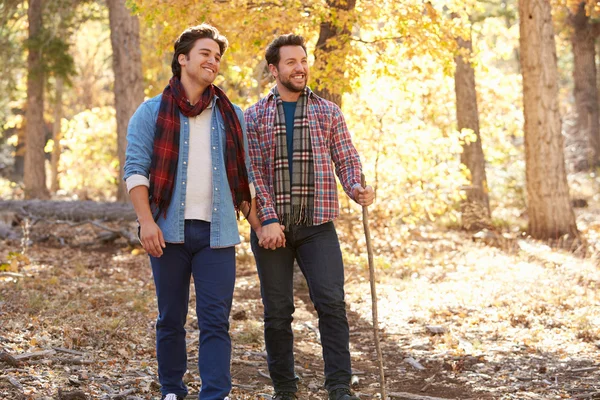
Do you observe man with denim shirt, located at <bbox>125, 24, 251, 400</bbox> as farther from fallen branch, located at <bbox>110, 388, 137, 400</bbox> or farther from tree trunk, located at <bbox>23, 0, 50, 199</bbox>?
tree trunk, located at <bbox>23, 0, 50, 199</bbox>

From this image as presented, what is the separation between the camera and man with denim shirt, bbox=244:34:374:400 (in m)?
4.48

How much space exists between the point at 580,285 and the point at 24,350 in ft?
20.1

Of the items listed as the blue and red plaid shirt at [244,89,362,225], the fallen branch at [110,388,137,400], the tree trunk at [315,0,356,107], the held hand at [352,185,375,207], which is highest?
the tree trunk at [315,0,356,107]

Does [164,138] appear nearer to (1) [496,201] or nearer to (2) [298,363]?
(2) [298,363]

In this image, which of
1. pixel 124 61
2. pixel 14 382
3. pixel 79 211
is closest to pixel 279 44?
pixel 14 382

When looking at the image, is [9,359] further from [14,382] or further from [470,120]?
[470,120]

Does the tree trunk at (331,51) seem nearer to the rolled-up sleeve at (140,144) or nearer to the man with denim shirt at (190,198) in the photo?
the man with denim shirt at (190,198)

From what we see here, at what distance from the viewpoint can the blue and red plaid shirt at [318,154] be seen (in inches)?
178

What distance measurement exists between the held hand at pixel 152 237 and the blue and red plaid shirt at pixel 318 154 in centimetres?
73

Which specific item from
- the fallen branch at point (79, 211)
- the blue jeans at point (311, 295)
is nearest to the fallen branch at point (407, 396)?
the blue jeans at point (311, 295)

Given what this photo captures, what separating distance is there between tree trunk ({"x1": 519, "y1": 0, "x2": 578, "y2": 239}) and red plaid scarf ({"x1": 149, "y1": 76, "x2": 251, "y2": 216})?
9280mm

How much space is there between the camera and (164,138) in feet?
13.1

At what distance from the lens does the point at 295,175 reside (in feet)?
15.1

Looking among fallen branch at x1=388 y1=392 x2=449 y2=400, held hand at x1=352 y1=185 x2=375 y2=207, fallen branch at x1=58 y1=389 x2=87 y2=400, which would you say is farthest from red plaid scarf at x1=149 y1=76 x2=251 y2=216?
fallen branch at x1=388 y1=392 x2=449 y2=400
